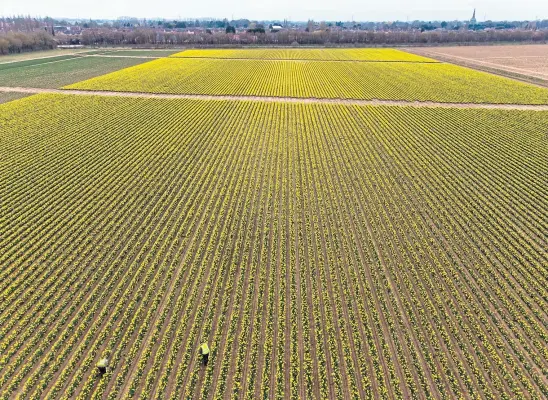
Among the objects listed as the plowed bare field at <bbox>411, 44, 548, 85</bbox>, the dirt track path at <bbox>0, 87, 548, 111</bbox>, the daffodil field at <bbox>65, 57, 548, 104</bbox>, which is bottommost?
the dirt track path at <bbox>0, 87, 548, 111</bbox>

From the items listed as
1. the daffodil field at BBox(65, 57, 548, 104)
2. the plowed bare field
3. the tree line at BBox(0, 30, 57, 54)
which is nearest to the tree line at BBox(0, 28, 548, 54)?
the tree line at BBox(0, 30, 57, 54)

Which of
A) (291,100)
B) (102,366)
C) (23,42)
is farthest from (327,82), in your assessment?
(23,42)

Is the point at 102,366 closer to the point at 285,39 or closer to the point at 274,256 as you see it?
the point at 274,256

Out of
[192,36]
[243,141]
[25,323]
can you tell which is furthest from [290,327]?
[192,36]

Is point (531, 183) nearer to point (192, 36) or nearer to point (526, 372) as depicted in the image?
point (526, 372)

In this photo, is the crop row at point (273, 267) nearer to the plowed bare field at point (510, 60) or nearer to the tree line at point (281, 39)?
the plowed bare field at point (510, 60)

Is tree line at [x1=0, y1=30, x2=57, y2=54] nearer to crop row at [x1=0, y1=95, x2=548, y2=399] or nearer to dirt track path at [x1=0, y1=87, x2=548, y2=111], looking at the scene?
dirt track path at [x1=0, y1=87, x2=548, y2=111]

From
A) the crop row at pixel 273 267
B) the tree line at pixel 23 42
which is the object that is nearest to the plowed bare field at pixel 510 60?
the crop row at pixel 273 267
